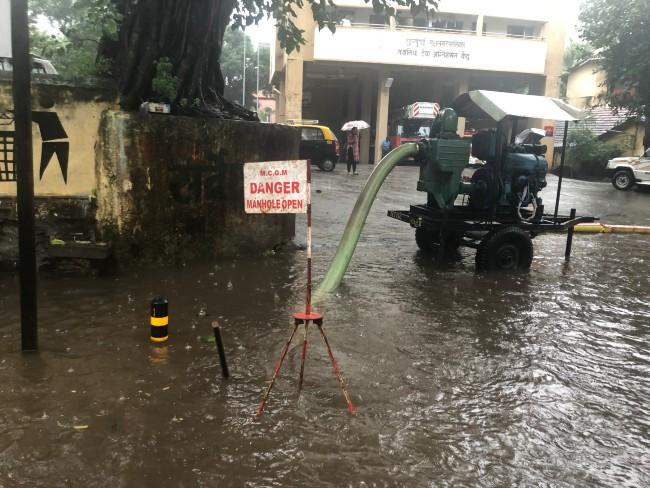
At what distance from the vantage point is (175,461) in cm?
303

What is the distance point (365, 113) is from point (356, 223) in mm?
30275

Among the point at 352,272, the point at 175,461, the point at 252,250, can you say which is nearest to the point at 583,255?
the point at 352,272

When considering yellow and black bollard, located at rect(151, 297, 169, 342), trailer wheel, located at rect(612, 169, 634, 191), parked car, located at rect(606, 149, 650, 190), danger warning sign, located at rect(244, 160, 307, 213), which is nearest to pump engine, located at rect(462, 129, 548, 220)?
danger warning sign, located at rect(244, 160, 307, 213)

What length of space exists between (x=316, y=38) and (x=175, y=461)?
29411 mm

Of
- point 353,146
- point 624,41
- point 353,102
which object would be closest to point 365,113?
point 353,102

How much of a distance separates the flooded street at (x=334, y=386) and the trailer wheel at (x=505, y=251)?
16.2 inches

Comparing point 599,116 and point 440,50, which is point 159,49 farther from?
point 599,116

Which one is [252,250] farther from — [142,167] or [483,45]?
[483,45]

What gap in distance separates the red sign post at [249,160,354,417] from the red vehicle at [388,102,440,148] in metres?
26.4

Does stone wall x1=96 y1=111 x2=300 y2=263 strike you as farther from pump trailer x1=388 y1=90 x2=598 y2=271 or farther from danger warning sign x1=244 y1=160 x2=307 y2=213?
danger warning sign x1=244 y1=160 x2=307 y2=213

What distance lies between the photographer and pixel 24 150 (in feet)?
13.1

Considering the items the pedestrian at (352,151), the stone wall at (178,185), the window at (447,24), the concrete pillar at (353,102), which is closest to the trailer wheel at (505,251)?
the stone wall at (178,185)

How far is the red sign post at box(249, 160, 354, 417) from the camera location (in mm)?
3760

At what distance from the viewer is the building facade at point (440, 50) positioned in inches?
1191
